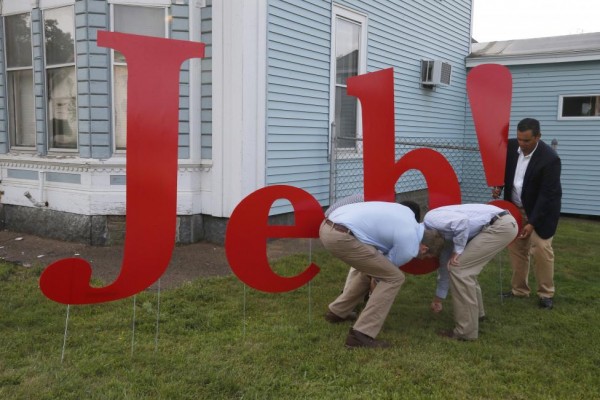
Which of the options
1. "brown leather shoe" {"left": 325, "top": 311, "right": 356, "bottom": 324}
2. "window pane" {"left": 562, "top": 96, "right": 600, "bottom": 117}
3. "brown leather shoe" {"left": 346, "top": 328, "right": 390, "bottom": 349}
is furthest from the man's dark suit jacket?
"window pane" {"left": 562, "top": 96, "right": 600, "bottom": 117}

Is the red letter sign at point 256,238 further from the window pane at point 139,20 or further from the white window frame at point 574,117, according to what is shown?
the white window frame at point 574,117

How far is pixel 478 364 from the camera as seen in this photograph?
373cm

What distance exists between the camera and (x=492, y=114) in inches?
201

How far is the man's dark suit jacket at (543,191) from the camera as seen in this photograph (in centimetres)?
490

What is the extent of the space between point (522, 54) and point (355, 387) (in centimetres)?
1033

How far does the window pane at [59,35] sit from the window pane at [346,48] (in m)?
3.87

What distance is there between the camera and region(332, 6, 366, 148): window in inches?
336

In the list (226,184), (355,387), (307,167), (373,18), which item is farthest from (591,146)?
(355,387)

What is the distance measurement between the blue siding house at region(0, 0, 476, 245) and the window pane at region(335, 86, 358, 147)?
323 millimetres

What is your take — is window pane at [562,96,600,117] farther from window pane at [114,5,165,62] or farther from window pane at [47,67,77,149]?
window pane at [47,67,77,149]

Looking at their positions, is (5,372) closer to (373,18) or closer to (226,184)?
(226,184)

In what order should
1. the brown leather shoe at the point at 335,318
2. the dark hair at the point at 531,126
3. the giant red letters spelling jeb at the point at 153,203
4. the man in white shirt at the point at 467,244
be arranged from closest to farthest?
the giant red letters spelling jeb at the point at 153,203 → the man in white shirt at the point at 467,244 → the brown leather shoe at the point at 335,318 → the dark hair at the point at 531,126

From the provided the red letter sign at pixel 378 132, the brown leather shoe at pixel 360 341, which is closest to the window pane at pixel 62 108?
the red letter sign at pixel 378 132

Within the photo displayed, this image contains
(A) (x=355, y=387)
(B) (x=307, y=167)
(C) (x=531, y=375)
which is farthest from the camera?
(B) (x=307, y=167)
